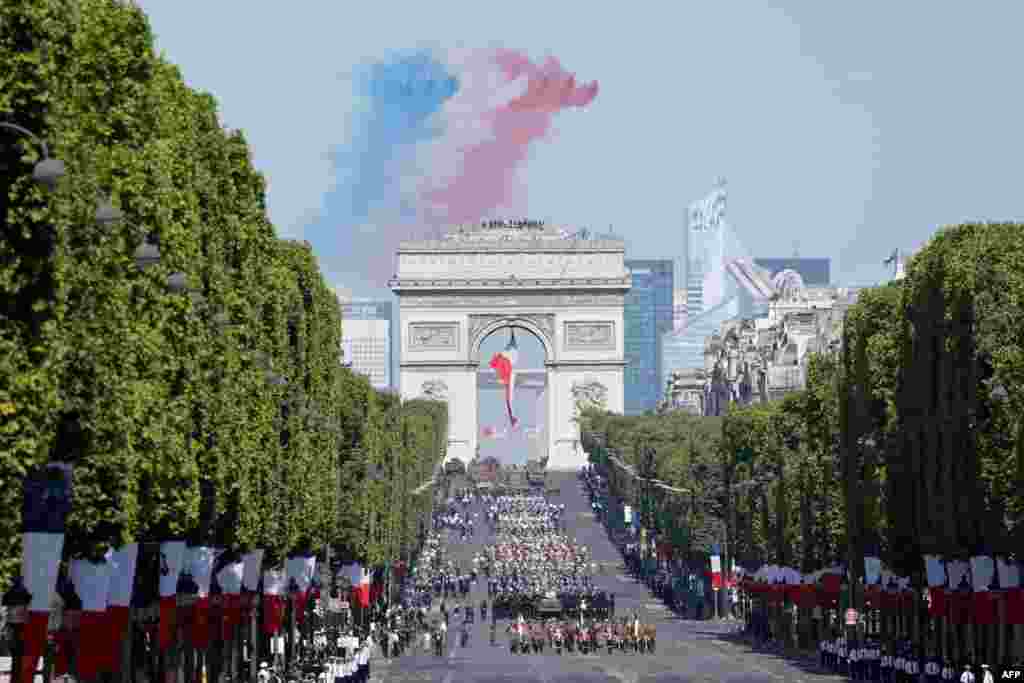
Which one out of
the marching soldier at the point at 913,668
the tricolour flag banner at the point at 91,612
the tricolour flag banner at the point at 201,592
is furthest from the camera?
the marching soldier at the point at 913,668

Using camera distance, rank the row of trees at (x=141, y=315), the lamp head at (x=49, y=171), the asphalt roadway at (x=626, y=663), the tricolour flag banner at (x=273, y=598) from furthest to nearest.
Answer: the asphalt roadway at (x=626, y=663) → the tricolour flag banner at (x=273, y=598) → the row of trees at (x=141, y=315) → the lamp head at (x=49, y=171)

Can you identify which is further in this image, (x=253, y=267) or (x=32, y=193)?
(x=253, y=267)

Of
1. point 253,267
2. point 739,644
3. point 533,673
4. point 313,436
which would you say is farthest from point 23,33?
point 739,644

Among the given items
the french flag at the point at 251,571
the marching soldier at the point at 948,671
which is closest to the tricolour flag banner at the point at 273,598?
the french flag at the point at 251,571

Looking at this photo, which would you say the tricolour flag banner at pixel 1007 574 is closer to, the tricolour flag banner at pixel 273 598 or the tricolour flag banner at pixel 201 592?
the tricolour flag banner at pixel 201 592

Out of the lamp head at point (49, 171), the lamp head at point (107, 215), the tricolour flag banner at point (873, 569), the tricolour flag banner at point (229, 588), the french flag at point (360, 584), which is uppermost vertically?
the lamp head at point (107, 215)

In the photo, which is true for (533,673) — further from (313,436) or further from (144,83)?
(144,83)

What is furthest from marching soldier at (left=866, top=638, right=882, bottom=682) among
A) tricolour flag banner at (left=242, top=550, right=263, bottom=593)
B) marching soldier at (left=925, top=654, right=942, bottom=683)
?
tricolour flag banner at (left=242, top=550, right=263, bottom=593)
